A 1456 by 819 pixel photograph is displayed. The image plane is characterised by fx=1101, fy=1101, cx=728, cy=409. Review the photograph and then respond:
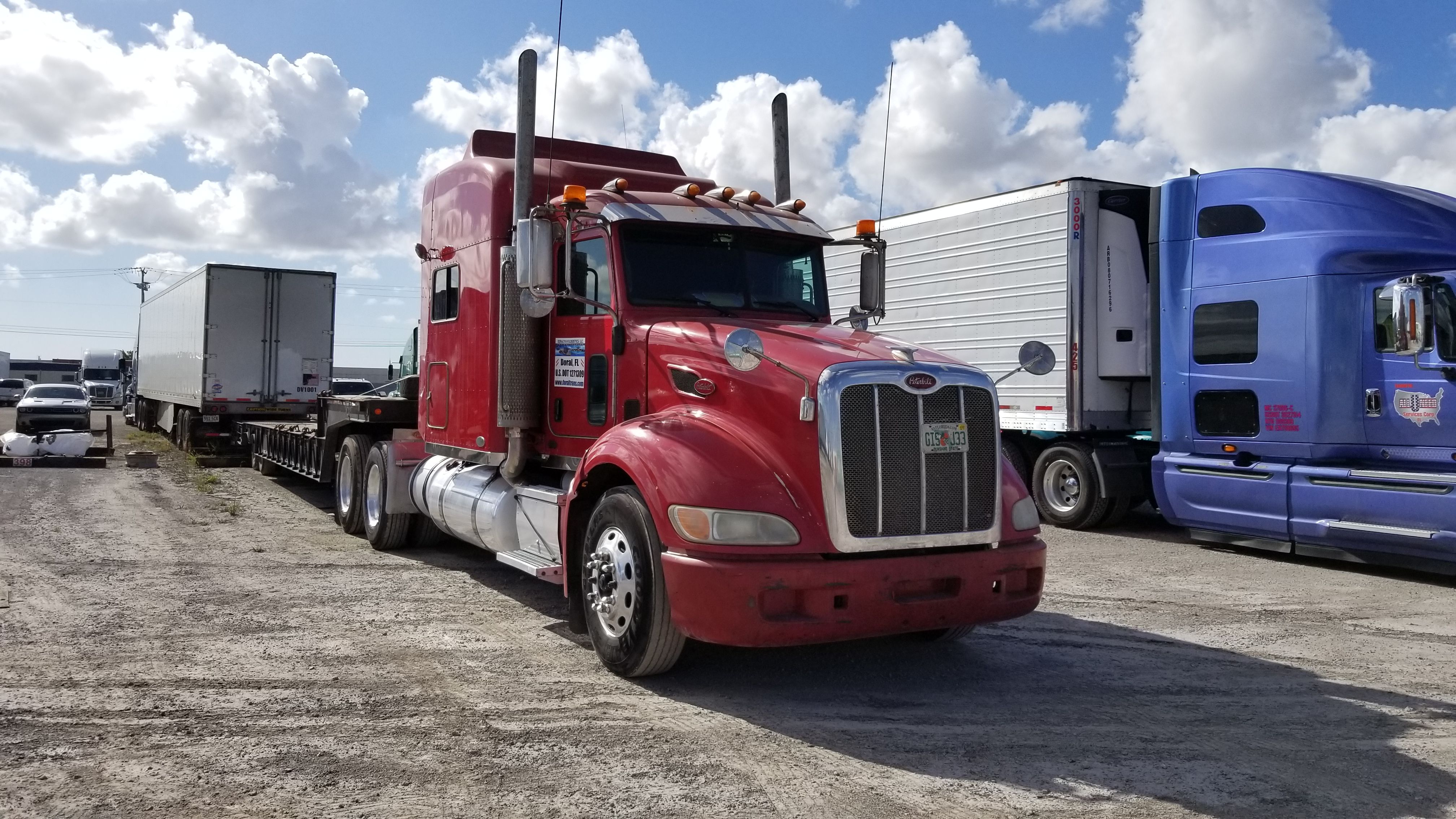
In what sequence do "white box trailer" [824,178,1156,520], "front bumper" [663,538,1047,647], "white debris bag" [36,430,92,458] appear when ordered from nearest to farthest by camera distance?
"front bumper" [663,538,1047,647], "white box trailer" [824,178,1156,520], "white debris bag" [36,430,92,458]

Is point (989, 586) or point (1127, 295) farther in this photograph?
point (1127, 295)

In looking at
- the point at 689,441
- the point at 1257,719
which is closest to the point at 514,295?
the point at 689,441

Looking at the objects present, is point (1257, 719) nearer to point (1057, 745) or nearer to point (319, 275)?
point (1057, 745)

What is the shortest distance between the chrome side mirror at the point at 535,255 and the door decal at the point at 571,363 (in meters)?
0.77

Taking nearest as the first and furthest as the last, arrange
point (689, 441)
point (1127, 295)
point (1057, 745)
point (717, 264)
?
point (1057, 745)
point (689, 441)
point (717, 264)
point (1127, 295)

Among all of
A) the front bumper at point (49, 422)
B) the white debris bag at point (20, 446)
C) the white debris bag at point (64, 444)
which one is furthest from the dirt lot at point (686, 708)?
the front bumper at point (49, 422)

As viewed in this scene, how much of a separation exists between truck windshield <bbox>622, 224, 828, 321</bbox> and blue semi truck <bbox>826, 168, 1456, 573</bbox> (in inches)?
70.0

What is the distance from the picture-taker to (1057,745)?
488cm

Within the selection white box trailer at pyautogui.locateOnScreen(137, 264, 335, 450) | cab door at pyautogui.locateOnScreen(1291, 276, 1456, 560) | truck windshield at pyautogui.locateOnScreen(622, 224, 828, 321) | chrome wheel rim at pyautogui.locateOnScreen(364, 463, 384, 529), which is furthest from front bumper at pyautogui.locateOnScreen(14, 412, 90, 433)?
cab door at pyautogui.locateOnScreen(1291, 276, 1456, 560)

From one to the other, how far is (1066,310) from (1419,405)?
3.59m

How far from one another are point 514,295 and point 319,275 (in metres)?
14.7

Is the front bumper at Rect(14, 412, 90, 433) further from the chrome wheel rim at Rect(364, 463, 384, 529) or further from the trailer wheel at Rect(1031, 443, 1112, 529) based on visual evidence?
the trailer wheel at Rect(1031, 443, 1112, 529)

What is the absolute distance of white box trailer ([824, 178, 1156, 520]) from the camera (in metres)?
12.0

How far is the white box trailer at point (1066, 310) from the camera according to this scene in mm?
11961
